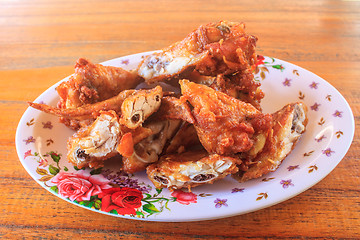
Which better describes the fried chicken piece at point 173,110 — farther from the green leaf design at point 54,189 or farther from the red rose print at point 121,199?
the green leaf design at point 54,189

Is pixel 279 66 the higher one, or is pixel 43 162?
pixel 279 66

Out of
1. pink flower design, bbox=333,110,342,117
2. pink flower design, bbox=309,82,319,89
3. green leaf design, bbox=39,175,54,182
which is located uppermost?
pink flower design, bbox=309,82,319,89

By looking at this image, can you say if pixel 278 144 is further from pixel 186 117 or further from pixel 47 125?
pixel 47 125

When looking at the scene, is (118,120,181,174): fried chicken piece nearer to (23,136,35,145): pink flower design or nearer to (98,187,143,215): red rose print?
(98,187,143,215): red rose print

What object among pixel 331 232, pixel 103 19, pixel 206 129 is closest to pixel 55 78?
pixel 103 19

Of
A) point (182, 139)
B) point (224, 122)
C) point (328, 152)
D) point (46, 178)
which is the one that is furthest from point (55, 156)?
point (328, 152)

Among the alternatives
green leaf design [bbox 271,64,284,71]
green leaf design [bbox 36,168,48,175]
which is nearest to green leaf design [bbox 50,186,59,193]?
green leaf design [bbox 36,168,48,175]
